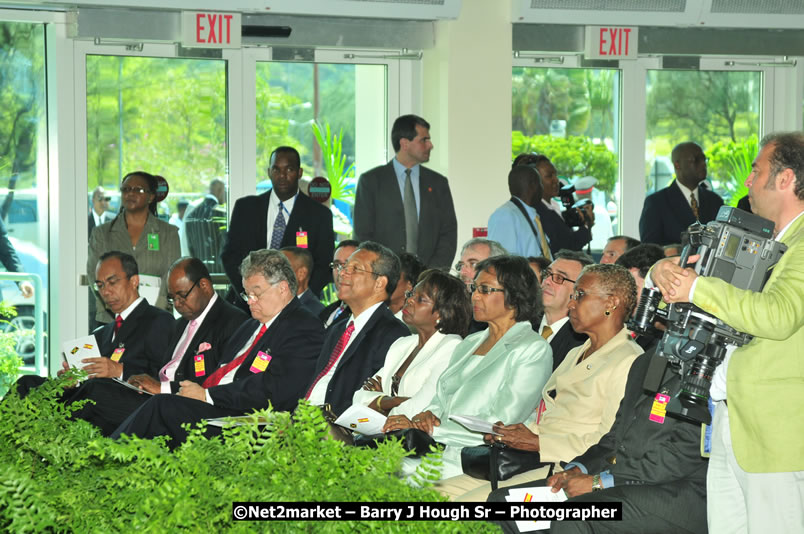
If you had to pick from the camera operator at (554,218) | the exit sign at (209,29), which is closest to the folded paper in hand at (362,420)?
the camera operator at (554,218)

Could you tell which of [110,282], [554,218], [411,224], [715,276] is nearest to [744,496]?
[715,276]

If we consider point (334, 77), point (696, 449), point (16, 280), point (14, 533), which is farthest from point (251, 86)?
point (14, 533)

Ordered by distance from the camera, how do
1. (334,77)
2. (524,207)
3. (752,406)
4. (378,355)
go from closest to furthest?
1. (752,406)
2. (378,355)
3. (524,207)
4. (334,77)

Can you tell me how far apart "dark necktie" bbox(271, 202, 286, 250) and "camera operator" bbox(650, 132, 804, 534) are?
414 centimetres

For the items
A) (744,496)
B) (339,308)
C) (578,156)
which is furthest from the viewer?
(578,156)

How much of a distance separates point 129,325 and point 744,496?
11.7 feet

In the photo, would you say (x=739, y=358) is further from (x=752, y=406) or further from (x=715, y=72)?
(x=715, y=72)

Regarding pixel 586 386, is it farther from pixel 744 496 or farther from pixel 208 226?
pixel 208 226

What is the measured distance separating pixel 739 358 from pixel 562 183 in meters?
4.69

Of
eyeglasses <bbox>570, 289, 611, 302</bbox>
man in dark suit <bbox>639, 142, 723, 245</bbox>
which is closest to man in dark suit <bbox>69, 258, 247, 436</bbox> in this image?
eyeglasses <bbox>570, 289, 611, 302</bbox>

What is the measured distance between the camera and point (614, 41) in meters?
7.48

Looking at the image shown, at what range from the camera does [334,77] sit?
7.58 meters

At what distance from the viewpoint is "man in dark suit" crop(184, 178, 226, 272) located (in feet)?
24.4
